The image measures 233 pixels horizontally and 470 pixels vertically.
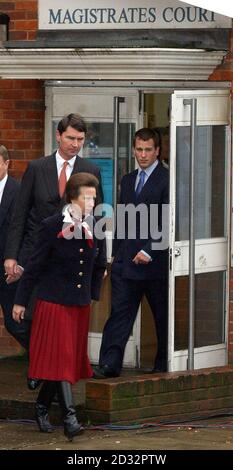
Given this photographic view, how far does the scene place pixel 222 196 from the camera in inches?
475

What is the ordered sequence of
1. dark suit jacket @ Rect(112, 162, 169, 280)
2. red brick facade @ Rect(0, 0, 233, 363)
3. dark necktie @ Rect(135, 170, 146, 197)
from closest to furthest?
dark suit jacket @ Rect(112, 162, 169, 280) < dark necktie @ Rect(135, 170, 146, 197) < red brick facade @ Rect(0, 0, 233, 363)

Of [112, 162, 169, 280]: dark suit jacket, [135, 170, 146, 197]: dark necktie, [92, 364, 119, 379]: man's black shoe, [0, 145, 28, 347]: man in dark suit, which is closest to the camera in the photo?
[0, 145, 28, 347]: man in dark suit

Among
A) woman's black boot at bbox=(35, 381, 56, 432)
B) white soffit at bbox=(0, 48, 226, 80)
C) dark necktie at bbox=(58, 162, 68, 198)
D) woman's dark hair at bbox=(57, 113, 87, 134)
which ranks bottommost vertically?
woman's black boot at bbox=(35, 381, 56, 432)

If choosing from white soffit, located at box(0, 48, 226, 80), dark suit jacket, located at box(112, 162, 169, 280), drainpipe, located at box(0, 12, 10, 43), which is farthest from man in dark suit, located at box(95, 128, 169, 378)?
drainpipe, located at box(0, 12, 10, 43)

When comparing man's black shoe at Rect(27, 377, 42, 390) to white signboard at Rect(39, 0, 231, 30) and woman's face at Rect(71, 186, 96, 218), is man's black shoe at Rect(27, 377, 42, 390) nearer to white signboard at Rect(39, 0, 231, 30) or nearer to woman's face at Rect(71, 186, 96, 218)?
woman's face at Rect(71, 186, 96, 218)

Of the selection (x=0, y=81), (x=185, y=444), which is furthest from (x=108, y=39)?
(x=185, y=444)

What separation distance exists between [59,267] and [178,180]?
1724mm

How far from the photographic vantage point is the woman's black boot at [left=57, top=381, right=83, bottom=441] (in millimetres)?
10148

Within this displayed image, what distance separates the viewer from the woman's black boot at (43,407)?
10.5 meters

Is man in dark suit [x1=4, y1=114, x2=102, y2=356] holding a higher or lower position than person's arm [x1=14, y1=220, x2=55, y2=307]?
higher

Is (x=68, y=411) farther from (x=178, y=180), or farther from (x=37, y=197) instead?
(x=178, y=180)
